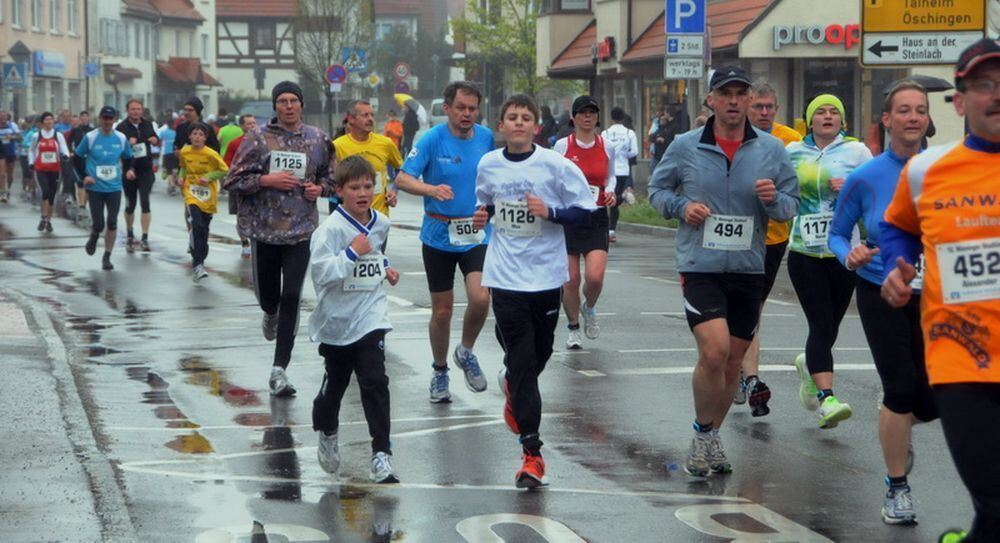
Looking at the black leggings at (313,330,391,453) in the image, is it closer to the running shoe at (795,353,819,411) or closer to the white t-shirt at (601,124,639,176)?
the running shoe at (795,353,819,411)

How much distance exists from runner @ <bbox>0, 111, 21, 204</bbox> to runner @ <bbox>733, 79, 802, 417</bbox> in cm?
3056

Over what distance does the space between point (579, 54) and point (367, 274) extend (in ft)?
131

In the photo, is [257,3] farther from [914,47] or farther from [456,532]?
[456,532]

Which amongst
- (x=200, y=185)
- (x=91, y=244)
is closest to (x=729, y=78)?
(x=200, y=185)

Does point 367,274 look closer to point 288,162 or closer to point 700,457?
point 700,457

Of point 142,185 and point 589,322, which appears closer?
point 589,322

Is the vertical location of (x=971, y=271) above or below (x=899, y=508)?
above

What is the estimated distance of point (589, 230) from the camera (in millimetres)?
13367

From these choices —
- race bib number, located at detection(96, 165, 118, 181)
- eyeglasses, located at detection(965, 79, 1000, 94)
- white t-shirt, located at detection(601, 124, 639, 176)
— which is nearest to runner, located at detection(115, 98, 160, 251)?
race bib number, located at detection(96, 165, 118, 181)

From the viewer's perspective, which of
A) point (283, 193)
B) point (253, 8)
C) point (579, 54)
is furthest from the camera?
point (253, 8)

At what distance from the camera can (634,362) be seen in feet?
41.2

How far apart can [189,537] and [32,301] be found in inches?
425

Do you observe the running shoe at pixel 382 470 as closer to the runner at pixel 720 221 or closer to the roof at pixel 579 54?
the runner at pixel 720 221

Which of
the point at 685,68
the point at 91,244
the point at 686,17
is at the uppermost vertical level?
the point at 686,17
